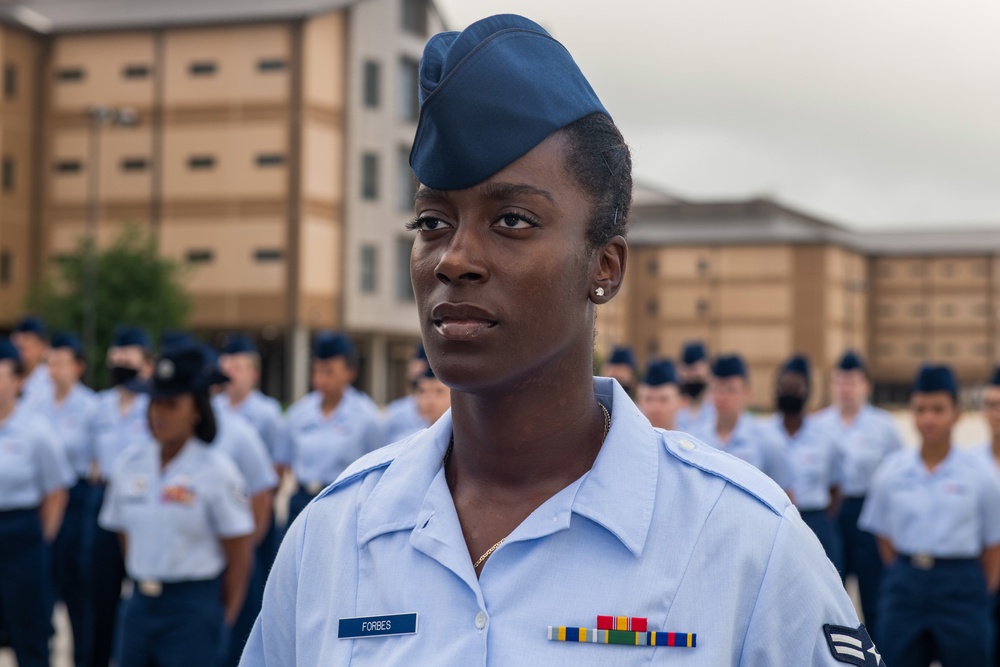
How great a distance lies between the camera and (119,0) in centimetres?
4309

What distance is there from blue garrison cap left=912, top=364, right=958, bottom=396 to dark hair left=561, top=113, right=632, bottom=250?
244 inches

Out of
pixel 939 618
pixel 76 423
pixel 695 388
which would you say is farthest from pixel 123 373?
pixel 939 618

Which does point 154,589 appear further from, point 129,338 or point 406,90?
point 406,90

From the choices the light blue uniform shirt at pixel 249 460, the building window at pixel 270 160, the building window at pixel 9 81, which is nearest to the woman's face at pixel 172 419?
the light blue uniform shirt at pixel 249 460

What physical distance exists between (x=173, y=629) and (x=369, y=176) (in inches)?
1486

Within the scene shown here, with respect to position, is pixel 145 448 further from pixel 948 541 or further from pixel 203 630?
pixel 948 541

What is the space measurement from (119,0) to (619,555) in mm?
45169

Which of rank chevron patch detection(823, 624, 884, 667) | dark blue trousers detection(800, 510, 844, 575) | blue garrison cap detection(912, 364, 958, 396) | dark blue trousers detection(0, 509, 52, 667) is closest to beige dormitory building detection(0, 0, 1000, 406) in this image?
dark blue trousers detection(800, 510, 844, 575)

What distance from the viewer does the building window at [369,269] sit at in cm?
4284

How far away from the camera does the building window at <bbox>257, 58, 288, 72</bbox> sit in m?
40.8

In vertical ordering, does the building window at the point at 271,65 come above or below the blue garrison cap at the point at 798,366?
above

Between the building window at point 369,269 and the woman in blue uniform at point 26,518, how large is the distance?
114 feet

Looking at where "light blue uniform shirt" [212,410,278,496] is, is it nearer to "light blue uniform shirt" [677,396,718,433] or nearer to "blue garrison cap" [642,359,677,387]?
"blue garrison cap" [642,359,677,387]

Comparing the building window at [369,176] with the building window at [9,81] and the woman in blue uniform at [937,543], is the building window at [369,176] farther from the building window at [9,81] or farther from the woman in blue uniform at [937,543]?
the woman in blue uniform at [937,543]
